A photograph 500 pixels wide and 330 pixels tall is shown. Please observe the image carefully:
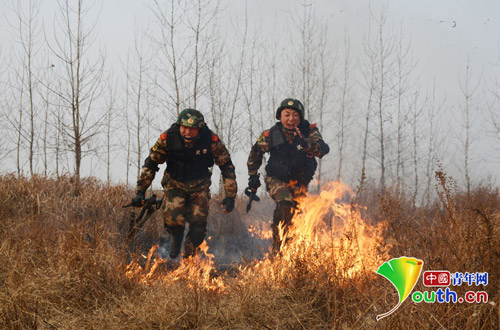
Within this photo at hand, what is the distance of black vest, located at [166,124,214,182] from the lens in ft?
14.2

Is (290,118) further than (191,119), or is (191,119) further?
(290,118)

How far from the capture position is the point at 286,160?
524 centimetres

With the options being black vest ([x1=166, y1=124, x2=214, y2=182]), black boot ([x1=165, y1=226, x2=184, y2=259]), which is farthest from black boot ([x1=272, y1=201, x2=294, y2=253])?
black boot ([x1=165, y1=226, x2=184, y2=259])

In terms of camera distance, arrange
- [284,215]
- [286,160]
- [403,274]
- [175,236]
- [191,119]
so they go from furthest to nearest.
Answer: [286,160], [284,215], [175,236], [191,119], [403,274]

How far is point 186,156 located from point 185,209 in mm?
732

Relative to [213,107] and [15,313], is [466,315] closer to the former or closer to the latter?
[15,313]

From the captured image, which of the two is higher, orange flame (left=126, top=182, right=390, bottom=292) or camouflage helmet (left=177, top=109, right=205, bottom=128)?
camouflage helmet (left=177, top=109, right=205, bottom=128)

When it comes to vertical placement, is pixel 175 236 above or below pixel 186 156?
below

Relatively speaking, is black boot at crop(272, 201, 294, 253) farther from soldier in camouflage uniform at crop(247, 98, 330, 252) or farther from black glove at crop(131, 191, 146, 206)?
black glove at crop(131, 191, 146, 206)

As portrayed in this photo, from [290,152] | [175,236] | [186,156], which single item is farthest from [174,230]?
[290,152]

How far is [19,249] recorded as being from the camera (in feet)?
11.6

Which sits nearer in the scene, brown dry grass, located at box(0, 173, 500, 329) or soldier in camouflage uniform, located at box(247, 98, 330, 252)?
brown dry grass, located at box(0, 173, 500, 329)

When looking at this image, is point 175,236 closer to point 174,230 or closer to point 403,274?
point 174,230

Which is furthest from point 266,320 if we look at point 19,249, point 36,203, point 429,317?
point 36,203
